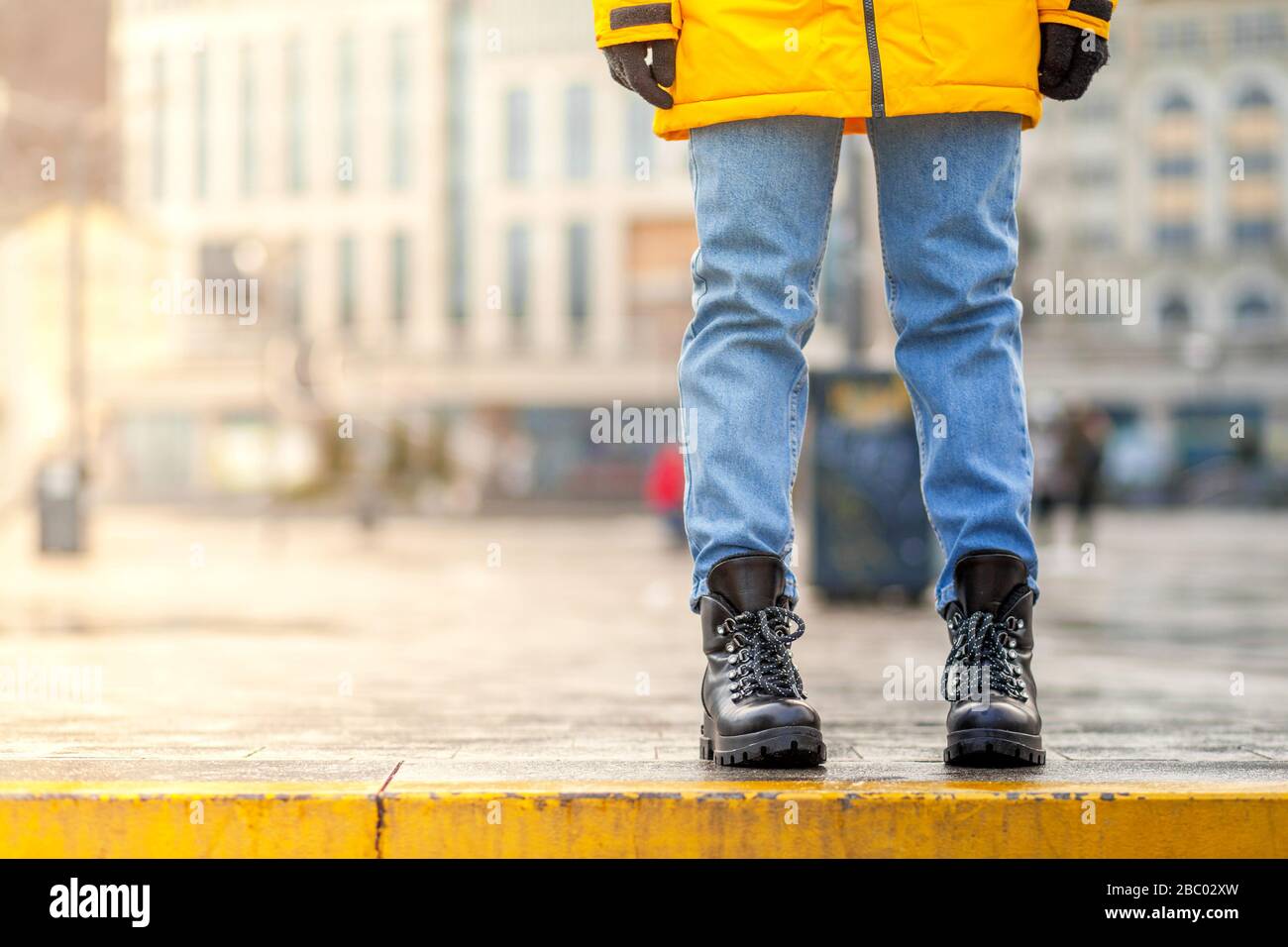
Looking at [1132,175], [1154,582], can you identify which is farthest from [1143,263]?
[1154,582]

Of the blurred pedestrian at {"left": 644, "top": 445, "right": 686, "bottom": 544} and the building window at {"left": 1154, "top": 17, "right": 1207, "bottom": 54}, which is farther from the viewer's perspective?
the building window at {"left": 1154, "top": 17, "right": 1207, "bottom": 54}

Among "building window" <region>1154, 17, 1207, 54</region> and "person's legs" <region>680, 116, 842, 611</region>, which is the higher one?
"building window" <region>1154, 17, 1207, 54</region>

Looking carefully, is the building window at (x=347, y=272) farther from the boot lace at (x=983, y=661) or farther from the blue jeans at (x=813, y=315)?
the boot lace at (x=983, y=661)

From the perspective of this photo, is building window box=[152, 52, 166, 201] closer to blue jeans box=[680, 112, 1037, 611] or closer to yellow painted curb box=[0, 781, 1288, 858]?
Result: blue jeans box=[680, 112, 1037, 611]

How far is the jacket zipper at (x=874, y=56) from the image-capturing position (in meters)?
2.56

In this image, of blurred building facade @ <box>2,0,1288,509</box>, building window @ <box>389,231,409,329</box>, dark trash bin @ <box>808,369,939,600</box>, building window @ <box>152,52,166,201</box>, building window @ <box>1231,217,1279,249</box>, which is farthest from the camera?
building window @ <box>152,52,166,201</box>

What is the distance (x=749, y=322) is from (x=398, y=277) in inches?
2183

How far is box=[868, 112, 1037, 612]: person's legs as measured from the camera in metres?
2.67

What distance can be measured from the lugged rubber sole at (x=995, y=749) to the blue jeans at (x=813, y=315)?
30 centimetres

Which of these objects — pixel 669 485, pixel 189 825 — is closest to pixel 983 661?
pixel 189 825

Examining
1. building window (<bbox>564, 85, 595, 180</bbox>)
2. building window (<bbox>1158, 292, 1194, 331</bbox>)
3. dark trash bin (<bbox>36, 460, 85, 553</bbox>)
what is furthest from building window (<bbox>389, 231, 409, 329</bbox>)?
dark trash bin (<bbox>36, 460, 85, 553</bbox>)

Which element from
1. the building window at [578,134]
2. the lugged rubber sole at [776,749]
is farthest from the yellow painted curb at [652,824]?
the building window at [578,134]

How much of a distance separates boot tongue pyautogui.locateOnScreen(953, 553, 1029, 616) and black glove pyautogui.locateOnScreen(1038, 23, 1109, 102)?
0.76 metres
